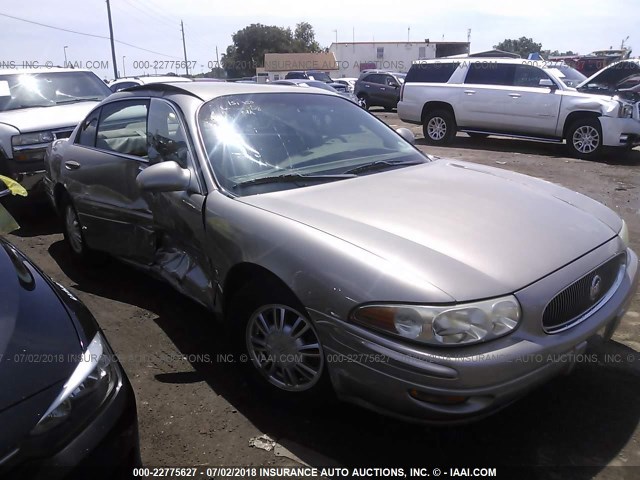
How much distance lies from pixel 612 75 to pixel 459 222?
35.5 ft

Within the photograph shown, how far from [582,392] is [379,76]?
764 inches

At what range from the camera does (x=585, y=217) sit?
284 cm

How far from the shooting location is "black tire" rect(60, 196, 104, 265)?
4.53 metres

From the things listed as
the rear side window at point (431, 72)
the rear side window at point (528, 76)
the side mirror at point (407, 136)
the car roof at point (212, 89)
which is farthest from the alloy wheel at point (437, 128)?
the car roof at point (212, 89)

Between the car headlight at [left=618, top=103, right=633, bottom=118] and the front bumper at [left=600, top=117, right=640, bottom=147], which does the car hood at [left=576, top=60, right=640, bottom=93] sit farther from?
the front bumper at [left=600, top=117, right=640, bottom=147]

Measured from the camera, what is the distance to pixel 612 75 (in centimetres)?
1122

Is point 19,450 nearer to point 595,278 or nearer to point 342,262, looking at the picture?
point 342,262

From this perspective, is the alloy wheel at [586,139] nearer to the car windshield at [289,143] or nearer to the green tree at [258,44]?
the car windshield at [289,143]

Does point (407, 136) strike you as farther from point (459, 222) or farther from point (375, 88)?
point (375, 88)

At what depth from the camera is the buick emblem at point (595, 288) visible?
8.07ft

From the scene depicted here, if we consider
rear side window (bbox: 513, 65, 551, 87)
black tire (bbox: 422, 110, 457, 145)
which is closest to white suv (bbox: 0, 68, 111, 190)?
black tire (bbox: 422, 110, 457, 145)

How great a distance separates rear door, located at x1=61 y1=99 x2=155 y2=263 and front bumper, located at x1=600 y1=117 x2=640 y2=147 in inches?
338

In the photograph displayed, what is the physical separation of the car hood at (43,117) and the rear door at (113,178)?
7.03 ft

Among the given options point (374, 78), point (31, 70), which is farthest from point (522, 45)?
point (31, 70)
